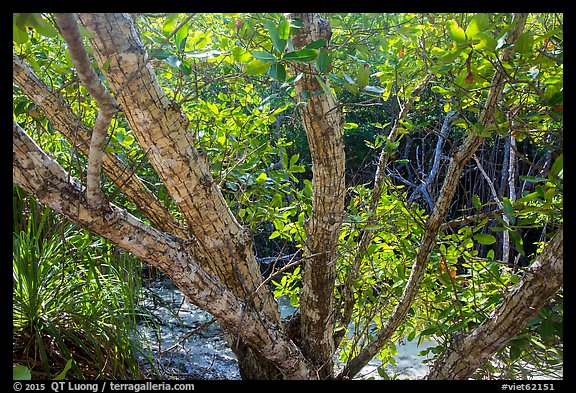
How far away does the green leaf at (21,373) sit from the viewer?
30.0 inches

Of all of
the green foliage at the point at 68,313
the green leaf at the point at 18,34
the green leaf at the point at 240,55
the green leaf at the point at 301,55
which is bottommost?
the green foliage at the point at 68,313

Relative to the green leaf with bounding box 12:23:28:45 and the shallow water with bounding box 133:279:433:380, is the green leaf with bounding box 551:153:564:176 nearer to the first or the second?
the green leaf with bounding box 12:23:28:45

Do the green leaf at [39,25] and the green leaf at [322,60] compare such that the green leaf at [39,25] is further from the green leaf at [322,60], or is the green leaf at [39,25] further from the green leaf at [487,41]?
the green leaf at [487,41]

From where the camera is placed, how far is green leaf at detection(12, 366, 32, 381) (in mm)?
763

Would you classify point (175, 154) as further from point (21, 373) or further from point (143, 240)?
point (21, 373)

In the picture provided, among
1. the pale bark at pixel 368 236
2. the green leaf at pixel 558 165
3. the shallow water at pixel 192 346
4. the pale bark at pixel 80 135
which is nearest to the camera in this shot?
the green leaf at pixel 558 165

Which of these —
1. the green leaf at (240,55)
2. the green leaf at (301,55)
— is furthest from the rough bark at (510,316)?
the green leaf at (240,55)

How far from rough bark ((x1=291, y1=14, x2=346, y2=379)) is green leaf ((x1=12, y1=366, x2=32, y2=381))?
2.07 ft

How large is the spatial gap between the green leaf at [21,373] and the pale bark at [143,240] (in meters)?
0.25

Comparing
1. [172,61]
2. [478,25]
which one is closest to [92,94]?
[172,61]

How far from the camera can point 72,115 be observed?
1117mm

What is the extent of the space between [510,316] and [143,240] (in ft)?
2.46

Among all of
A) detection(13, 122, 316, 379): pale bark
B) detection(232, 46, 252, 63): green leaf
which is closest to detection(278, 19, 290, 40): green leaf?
detection(232, 46, 252, 63): green leaf

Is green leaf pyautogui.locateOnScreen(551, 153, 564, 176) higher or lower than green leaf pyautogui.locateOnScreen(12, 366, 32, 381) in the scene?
higher
